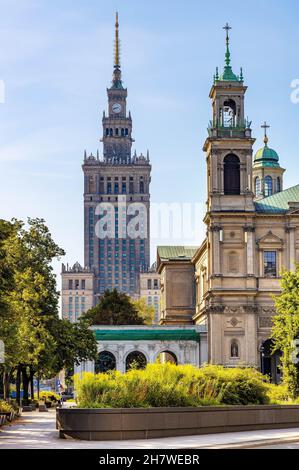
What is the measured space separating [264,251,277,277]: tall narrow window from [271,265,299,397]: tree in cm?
3277

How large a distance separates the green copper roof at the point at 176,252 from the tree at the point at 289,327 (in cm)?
5741

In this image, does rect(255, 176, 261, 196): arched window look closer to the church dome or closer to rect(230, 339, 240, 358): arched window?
the church dome

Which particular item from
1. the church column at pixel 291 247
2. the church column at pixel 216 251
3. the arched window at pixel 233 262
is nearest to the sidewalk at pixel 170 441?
the church column at pixel 216 251

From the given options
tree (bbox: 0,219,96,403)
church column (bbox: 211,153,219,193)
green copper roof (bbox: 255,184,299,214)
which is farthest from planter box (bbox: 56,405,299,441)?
green copper roof (bbox: 255,184,299,214)

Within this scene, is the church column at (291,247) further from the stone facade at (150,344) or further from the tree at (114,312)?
the tree at (114,312)

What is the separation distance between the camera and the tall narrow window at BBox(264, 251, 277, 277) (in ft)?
305

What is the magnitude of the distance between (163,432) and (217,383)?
4.68m

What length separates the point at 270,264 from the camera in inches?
3669

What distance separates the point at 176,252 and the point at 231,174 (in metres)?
28.1

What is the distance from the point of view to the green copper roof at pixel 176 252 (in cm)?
11831

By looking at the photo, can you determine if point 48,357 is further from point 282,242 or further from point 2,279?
point 282,242

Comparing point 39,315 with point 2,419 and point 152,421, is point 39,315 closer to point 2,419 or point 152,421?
point 2,419

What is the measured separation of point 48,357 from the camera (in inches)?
2340
